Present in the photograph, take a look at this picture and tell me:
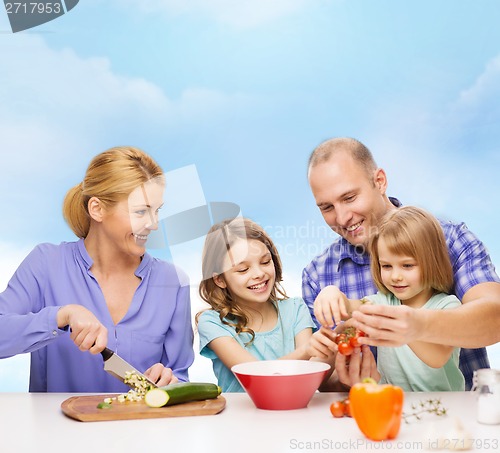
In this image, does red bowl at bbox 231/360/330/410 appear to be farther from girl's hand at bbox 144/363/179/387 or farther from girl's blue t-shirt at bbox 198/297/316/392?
girl's blue t-shirt at bbox 198/297/316/392

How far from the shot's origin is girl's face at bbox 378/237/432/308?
6.81ft

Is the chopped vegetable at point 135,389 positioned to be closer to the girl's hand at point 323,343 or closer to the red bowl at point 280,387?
the red bowl at point 280,387

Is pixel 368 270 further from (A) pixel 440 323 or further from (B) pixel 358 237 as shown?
(A) pixel 440 323

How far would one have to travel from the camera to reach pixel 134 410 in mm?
1529

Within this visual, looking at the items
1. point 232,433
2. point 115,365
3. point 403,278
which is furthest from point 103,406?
point 403,278

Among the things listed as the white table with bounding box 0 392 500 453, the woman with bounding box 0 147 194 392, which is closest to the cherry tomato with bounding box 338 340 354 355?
the white table with bounding box 0 392 500 453

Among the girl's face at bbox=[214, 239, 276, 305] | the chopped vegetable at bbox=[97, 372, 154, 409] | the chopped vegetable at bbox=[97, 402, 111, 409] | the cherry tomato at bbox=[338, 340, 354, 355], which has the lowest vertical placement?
the chopped vegetable at bbox=[97, 402, 111, 409]

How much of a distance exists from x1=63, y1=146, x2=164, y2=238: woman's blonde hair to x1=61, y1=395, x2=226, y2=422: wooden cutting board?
0.85 meters

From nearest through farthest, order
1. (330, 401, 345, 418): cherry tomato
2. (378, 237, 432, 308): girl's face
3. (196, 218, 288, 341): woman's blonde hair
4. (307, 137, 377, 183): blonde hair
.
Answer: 1. (330, 401, 345, 418): cherry tomato
2. (378, 237, 432, 308): girl's face
3. (196, 218, 288, 341): woman's blonde hair
4. (307, 137, 377, 183): blonde hair

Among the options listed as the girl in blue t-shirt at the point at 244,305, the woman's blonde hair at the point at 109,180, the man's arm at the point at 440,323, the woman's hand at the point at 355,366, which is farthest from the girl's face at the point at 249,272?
the man's arm at the point at 440,323

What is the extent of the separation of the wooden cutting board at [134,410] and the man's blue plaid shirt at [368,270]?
2.97 ft

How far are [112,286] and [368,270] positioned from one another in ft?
3.11

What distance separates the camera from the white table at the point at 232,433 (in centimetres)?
128

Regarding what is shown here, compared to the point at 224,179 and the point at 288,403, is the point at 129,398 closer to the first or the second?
the point at 288,403
